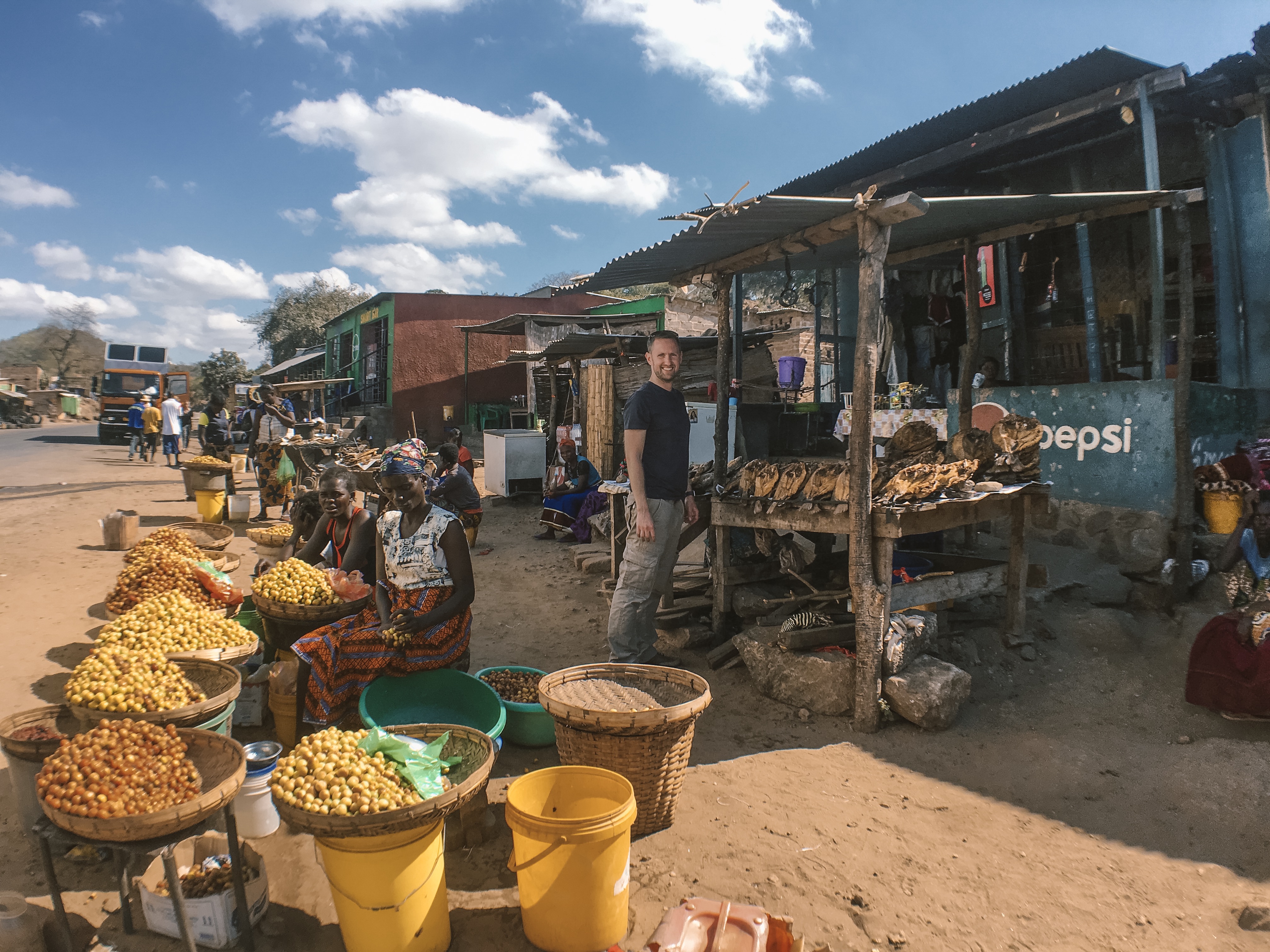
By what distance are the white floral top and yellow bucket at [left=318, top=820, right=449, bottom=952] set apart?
167cm

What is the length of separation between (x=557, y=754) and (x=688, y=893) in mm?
1305

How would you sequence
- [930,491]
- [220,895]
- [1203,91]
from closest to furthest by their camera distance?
[220,895], [930,491], [1203,91]

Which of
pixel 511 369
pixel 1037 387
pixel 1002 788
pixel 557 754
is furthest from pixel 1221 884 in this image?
pixel 511 369

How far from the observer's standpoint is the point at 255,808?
3.19 metres

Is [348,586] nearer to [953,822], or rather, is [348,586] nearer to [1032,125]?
[953,822]

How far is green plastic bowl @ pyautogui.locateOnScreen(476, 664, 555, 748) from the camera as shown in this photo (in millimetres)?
3977

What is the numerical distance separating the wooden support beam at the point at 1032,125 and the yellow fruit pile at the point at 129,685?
28.0 feet

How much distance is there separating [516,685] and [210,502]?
775cm

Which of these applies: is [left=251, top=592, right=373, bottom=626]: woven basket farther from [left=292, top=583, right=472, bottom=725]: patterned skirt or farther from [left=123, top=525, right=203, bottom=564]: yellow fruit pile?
[left=123, top=525, right=203, bottom=564]: yellow fruit pile

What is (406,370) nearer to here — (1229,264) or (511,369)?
(511,369)

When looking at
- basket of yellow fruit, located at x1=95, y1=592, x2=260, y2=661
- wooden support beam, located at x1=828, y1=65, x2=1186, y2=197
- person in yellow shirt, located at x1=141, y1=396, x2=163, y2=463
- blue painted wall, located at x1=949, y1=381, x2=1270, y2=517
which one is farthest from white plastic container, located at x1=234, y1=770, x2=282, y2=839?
person in yellow shirt, located at x1=141, y1=396, x2=163, y2=463

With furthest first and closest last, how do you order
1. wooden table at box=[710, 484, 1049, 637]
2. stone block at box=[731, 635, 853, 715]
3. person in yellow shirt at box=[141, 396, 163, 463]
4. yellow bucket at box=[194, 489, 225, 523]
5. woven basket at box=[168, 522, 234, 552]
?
Result: person in yellow shirt at box=[141, 396, 163, 463]
yellow bucket at box=[194, 489, 225, 523]
woven basket at box=[168, 522, 234, 552]
stone block at box=[731, 635, 853, 715]
wooden table at box=[710, 484, 1049, 637]

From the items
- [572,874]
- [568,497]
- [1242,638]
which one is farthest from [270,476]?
[1242,638]

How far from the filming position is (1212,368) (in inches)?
306
